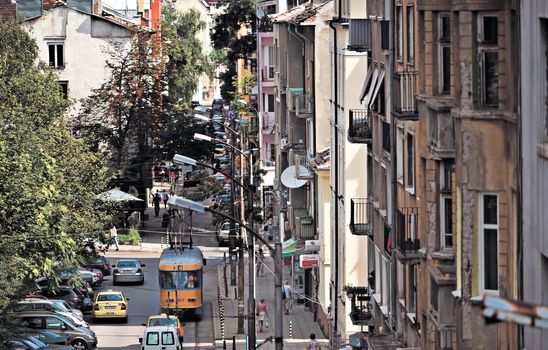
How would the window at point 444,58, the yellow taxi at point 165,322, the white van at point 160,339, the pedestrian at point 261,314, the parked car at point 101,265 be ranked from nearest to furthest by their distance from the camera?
1. the window at point 444,58
2. the white van at point 160,339
3. the yellow taxi at point 165,322
4. the pedestrian at point 261,314
5. the parked car at point 101,265

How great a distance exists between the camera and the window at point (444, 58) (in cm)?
2639

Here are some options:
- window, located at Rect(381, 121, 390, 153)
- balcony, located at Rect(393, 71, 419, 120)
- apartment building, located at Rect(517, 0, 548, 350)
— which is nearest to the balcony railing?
window, located at Rect(381, 121, 390, 153)

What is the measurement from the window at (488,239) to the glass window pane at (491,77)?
4.26ft

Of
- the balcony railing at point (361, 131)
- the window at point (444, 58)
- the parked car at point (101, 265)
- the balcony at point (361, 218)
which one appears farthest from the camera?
the parked car at point (101, 265)

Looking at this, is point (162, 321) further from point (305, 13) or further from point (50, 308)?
point (305, 13)

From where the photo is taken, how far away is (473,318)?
21.5 metres

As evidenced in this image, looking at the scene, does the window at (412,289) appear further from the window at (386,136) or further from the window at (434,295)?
the window at (386,136)

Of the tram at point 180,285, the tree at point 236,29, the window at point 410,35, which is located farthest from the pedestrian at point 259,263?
the tree at point 236,29

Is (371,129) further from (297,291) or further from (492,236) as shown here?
(297,291)

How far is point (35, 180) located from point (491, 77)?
3064 centimetres

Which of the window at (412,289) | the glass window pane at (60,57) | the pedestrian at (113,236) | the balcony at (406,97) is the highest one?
the glass window pane at (60,57)

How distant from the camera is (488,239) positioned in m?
20.9

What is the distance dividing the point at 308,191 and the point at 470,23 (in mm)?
42703

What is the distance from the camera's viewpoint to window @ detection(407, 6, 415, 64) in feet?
103
